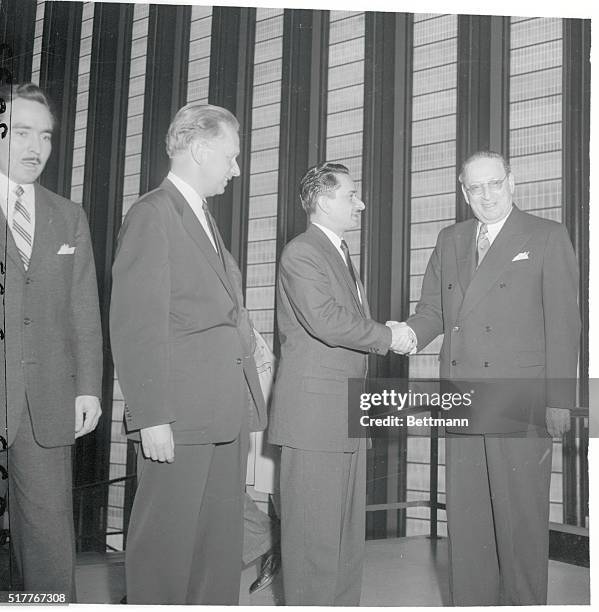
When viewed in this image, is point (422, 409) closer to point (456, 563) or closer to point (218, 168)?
point (456, 563)

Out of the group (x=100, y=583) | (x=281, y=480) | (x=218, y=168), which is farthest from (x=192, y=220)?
(x=100, y=583)

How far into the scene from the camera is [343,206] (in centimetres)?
198

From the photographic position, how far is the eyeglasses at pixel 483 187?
6.48 feet

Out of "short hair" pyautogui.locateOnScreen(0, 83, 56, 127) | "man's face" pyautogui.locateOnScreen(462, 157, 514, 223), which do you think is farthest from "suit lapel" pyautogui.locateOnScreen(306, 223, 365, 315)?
"short hair" pyautogui.locateOnScreen(0, 83, 56, 127)

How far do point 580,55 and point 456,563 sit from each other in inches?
65.5

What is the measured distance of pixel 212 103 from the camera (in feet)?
6.49

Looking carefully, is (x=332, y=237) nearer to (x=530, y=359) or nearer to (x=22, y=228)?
(x=530, y=359)

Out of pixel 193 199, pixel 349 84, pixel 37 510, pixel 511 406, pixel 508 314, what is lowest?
pixel 37 510

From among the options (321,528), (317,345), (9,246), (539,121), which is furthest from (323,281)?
(9,246)

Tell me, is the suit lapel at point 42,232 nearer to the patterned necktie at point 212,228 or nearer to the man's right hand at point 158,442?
the patterned necktie at point 212,228

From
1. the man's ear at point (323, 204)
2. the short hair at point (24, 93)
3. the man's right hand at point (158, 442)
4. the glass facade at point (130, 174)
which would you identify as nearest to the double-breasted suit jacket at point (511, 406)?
the man's ear at point (323, 204)

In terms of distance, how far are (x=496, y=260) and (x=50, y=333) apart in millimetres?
1396

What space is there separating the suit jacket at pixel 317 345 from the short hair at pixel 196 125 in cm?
42

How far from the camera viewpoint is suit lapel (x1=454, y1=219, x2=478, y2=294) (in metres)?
2.00
